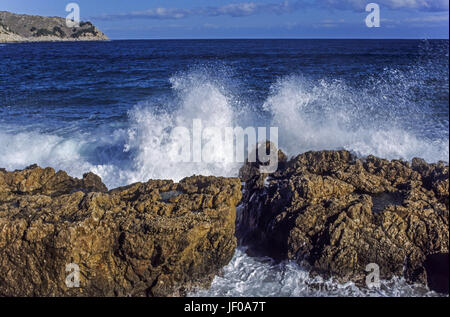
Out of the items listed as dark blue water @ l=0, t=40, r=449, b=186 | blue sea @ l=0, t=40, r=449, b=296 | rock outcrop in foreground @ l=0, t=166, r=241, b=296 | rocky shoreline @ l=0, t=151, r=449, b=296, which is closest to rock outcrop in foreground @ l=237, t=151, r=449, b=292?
rocky shoreline @ l=0, t=151, r=449, b=296

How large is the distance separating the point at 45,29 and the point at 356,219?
104 m

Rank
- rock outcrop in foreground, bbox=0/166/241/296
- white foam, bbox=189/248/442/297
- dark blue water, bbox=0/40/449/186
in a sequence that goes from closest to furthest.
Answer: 1. rock outcrop in foreground, bbox=0/166/241/296
2. white foam, bbox=189/248/442/297
3. dark blue water, bbox=0/40/449/186

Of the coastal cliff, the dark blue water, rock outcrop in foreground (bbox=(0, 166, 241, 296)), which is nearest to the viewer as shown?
rock outcrop in foreground (bbox=(0, 166, 241, 296))

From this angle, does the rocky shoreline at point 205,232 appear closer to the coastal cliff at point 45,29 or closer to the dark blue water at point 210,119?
the dark blue water at point 210,119

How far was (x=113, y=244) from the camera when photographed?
4453mm

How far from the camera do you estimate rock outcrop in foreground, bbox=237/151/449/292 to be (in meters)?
4.62

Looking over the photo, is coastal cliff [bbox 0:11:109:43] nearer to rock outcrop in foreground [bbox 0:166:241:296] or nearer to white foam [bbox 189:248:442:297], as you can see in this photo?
rock outcrop in foreground [bbox 0:166:241:296]

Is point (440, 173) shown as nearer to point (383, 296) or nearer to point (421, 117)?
point (383, 296)

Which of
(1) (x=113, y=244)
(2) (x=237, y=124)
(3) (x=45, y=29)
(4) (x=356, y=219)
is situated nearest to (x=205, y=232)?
(1) (x=113, y=244)

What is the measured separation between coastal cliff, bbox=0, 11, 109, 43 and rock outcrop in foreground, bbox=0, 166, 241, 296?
88.9 meters

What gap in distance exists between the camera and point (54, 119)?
11609mm

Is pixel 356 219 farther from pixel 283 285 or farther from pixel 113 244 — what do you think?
pixel 113 244

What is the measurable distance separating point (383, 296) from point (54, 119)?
1034 centimetres
